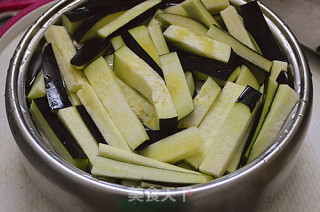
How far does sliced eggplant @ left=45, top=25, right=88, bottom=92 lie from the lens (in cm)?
126

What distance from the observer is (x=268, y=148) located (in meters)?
1.06

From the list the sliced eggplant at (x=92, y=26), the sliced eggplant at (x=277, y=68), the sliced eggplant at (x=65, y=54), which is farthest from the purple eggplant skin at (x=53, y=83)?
the sliced eggplant at (x=277, y=68)

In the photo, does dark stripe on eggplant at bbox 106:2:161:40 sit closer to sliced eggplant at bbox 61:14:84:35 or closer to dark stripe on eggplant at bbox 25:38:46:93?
sliced eggplant at bbox 61:14:84:35

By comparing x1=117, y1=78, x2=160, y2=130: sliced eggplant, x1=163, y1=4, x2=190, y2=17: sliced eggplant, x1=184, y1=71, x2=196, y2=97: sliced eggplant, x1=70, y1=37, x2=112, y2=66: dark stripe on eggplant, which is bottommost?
x1=117, y1=78, x2=160, y2=130: sliced eggplant

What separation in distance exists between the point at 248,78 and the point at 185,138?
14.1 inches

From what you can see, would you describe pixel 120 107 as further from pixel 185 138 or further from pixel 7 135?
pixel 7 135

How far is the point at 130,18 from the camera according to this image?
139cm

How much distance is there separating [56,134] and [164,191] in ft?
1.35

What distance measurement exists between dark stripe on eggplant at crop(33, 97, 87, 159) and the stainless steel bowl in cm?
5

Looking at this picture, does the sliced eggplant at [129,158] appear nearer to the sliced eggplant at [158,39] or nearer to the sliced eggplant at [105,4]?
the sliced eggplant at [158,39]

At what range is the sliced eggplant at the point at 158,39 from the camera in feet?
4.29

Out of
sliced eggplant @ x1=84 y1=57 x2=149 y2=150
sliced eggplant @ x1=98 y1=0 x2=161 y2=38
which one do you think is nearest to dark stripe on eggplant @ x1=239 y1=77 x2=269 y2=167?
sliced eggplant @ x1=84 y1=57 x2=149 y2=150

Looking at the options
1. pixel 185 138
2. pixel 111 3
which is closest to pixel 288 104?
pixel 185 138

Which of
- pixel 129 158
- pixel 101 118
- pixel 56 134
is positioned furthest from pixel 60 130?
pixel 129 158
